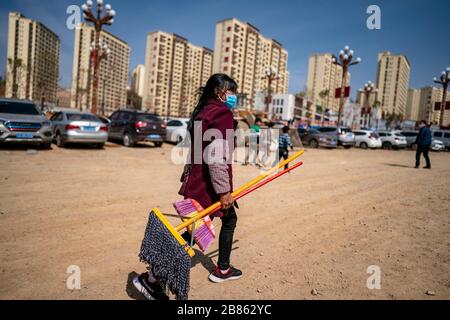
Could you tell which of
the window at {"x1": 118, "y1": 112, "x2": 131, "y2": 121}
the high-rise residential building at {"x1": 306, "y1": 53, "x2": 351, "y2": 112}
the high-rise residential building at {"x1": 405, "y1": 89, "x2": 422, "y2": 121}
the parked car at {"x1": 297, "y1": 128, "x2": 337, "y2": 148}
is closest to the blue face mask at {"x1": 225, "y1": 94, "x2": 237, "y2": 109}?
the window at {"x1": 118, "y1": 112, "x2": 131, "y2": 121}

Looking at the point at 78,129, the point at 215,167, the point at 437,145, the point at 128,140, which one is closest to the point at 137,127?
the point at 128,140

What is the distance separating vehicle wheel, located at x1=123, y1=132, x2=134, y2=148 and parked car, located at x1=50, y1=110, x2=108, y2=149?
1.92m

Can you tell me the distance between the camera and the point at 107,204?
516cm

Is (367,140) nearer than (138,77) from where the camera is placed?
Yes

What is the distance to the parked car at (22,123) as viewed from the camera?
9.78 meters

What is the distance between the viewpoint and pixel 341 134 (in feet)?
78.1

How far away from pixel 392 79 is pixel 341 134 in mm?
83786

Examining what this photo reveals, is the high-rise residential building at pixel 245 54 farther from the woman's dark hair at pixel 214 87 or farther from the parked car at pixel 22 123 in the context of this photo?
the woman's dark hair at pixel 214 87

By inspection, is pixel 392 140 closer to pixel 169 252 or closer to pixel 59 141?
pixel 59 141

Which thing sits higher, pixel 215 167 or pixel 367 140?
pixel 367 140

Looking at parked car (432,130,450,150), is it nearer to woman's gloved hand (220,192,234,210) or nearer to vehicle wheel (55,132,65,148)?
vehicle wheel (55,132,65,148)

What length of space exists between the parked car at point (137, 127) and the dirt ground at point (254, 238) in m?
6.64

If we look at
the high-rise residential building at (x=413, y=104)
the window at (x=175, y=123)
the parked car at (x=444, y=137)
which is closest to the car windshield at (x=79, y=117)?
the window at (x=175, y=123)
